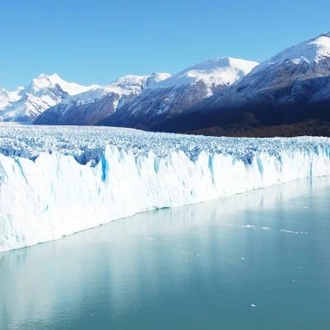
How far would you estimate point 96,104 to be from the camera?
93.5 m

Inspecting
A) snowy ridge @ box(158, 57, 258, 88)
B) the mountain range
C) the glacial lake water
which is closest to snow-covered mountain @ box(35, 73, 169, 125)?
the mountain range

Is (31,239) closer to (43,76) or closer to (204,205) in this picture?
(204,205)

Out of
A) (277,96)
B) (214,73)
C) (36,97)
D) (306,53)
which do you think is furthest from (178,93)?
(36,97)

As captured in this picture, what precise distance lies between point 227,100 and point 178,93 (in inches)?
628

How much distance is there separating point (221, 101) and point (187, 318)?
181 feet

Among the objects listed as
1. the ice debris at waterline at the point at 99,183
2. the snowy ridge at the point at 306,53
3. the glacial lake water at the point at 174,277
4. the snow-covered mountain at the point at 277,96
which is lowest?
the glacial lake water at the point at 174,277

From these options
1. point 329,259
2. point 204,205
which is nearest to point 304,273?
point 329,259

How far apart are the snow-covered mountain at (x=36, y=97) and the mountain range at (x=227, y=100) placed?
1723 cm

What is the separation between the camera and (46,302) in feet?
21.3

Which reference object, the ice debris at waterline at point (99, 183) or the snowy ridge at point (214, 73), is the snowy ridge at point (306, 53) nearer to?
the snowy ridge at point (214, 73)

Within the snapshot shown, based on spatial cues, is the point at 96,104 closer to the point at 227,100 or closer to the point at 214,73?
the point at 214,73

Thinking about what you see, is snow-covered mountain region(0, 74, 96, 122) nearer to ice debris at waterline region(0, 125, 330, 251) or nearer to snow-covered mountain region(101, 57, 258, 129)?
snow-covered mountain region(101, 57, 258, 129)

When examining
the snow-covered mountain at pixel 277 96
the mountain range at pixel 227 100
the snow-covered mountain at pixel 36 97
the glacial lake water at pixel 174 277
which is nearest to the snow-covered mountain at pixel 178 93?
the mountain range at pixel 227 100

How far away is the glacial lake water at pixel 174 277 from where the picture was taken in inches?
238
